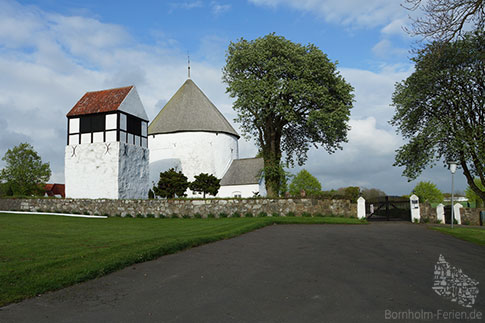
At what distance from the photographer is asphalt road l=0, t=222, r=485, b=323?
477cm

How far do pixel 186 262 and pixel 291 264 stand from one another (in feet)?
8.12

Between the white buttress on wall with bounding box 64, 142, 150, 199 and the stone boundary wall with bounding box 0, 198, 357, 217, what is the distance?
155 cm

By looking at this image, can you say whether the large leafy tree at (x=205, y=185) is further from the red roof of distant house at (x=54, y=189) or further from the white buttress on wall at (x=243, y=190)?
the red roof of distant house at (x=54, y=189)

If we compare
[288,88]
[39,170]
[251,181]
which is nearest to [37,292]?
[288,88]

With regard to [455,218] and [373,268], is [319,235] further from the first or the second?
[455,218]

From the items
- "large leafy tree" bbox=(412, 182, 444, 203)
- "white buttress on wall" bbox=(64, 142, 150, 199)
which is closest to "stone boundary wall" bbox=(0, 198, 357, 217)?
"white buttress on wall" bbox=(64, 142, 150, 199)

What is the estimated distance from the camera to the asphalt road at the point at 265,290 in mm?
4772

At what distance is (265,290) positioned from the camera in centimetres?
581

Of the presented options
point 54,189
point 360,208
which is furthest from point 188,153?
point 54,189

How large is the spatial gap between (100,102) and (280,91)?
1486cm

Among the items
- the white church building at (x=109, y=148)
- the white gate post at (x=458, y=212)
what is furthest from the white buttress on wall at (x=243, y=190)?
the white gate post at (x=458, y=212)

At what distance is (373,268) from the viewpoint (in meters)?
7.26

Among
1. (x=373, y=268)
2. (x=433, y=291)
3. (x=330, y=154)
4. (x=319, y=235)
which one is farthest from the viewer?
(x=330, y=154)

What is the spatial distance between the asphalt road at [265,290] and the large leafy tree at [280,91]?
18.5 meters
